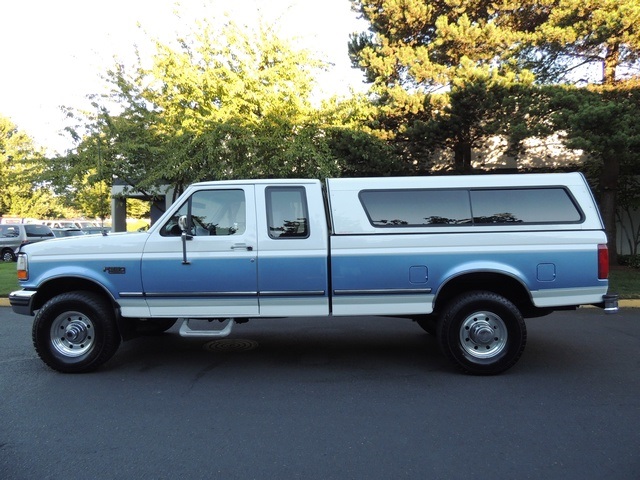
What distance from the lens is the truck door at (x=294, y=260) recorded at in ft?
16.0

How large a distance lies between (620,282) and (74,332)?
11.5m

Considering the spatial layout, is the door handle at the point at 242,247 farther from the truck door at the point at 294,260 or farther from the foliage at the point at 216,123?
the foliage at the point at 216,123

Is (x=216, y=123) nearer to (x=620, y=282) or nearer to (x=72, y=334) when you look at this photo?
(x=72, y=334)

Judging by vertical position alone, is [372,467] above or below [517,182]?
below

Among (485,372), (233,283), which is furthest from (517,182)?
(233,283)

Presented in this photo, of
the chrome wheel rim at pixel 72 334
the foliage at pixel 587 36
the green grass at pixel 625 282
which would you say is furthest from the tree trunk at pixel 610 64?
the chrome wheel rim at pixel 72 334

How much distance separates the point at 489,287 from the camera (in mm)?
5180

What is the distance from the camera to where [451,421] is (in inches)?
146

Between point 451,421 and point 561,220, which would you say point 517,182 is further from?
point 451,421

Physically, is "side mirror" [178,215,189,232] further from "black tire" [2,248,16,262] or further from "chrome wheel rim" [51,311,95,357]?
"black tire" [2,248,16,262]

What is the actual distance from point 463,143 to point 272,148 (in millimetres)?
5624

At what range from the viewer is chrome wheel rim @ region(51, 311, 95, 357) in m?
5.01

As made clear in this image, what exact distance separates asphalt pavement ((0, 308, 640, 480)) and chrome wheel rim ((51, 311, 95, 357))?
1.05ft

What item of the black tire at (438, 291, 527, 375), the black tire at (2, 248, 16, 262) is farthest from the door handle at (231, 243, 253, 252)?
the black tire at (2, 248, 16, 262)
